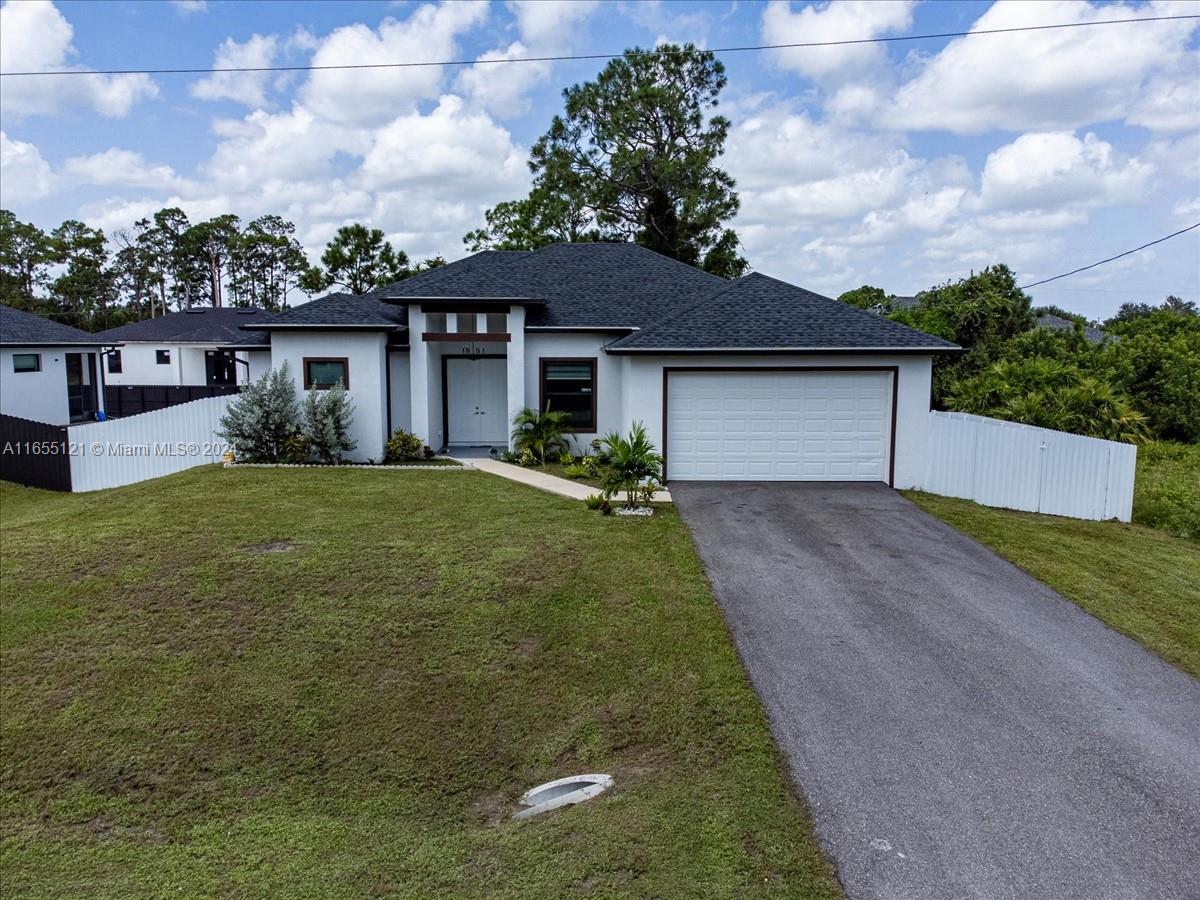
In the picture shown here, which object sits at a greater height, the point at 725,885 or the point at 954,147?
the point at 954,147

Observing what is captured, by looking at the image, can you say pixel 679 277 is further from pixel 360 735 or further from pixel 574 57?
pixel 360 735

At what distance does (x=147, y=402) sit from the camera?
98.3 feet

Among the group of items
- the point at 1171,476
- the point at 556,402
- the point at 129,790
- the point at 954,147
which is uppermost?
the point at 954,147

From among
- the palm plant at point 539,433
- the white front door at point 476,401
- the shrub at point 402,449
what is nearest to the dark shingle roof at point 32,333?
the shrub at point 402,449

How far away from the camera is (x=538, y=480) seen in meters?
14.7

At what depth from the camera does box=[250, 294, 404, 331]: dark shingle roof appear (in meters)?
16.1

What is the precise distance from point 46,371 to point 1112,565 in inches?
1138

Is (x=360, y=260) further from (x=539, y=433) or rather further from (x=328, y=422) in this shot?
(x=539, y=433)

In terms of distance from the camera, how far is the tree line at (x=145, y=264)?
5916cm

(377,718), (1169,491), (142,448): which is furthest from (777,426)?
(142,448)

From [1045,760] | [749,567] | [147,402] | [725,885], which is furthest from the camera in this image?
[147,402]

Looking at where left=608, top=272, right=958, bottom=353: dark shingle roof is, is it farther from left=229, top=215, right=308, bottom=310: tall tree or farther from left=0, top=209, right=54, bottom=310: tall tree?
left=0, top=209, right=54, bottom=310: tall tree

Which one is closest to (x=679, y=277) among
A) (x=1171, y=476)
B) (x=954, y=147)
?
(x=954, y=147)

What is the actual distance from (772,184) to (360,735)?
28707mm
